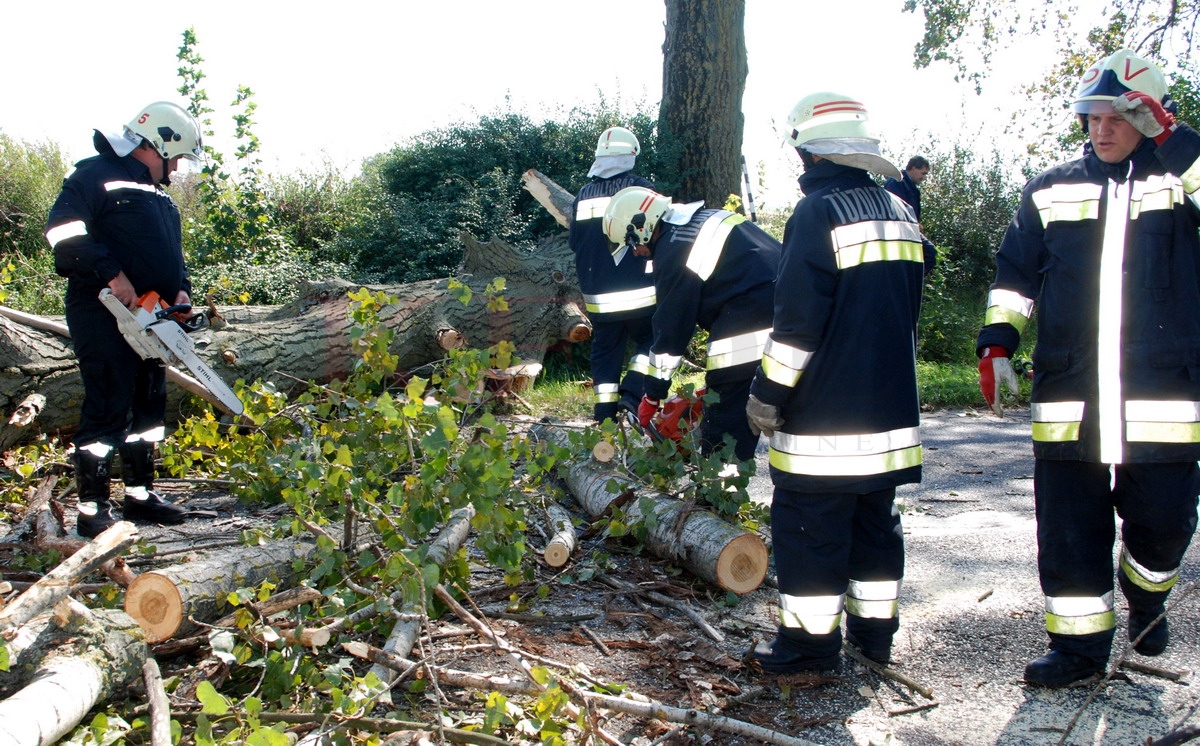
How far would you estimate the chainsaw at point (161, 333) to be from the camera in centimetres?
437

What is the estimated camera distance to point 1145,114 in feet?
9.25

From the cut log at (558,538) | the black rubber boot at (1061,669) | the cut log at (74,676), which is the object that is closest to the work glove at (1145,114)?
the black rubber boot at (1061,669)

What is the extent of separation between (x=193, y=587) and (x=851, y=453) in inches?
86.1

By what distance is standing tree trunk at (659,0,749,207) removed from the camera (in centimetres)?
1002

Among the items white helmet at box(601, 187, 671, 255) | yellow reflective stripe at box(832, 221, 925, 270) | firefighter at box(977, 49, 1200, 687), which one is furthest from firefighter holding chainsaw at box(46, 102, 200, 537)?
firefighter at box(977, 49, 1200, 687)

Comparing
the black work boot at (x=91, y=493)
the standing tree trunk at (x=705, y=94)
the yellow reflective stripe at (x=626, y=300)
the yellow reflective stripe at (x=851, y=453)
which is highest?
the standing tree trunk at (x=705, y=94)

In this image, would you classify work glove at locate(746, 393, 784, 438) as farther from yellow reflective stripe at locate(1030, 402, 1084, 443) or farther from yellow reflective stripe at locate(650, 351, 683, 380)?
yellow reflective stripe at locate(650, 351, 683, 380)

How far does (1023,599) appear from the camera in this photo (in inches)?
141

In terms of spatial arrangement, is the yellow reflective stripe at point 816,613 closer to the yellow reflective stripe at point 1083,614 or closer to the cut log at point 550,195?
the yellow reflective stripe at point 1083,614

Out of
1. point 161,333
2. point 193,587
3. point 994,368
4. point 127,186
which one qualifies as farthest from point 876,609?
point 127,186

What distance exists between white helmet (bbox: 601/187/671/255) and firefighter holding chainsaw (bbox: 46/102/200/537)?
224 cm

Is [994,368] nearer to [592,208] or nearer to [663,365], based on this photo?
[663,365]

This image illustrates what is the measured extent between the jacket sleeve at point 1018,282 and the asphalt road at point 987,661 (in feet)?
3.23

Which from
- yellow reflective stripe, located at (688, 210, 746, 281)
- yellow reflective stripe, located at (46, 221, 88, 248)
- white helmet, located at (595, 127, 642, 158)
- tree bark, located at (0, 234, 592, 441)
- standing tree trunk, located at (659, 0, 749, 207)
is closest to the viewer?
yellow reflective stripe, located at (46, 221, 88, 248)
